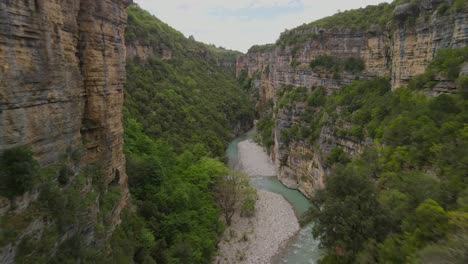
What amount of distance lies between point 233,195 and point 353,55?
82.0ft

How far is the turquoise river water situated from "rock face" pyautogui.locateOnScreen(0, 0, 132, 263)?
1314 centimetres

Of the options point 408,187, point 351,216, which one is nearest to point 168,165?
point 351,216

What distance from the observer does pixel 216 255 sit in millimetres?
22656

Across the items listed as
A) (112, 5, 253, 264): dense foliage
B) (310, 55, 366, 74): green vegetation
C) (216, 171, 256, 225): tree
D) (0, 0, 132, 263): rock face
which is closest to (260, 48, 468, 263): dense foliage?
(112, 5, 253, 264): dense foliage

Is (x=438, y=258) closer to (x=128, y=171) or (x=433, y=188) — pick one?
(x=433, y=188)

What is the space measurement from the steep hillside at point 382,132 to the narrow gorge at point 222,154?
3.6 inches

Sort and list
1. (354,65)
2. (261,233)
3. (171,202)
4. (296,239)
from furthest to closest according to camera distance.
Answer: (354,65), (261,233), (296,239), (171,202)

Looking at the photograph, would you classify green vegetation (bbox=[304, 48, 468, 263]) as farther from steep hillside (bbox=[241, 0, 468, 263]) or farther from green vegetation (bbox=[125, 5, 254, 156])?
green vegetation (bbox=[125, 5, 254, 156])

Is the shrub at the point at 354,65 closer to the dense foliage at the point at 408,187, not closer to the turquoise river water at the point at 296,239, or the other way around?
the dense foliage at the point at 408,187

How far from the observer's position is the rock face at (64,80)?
8559mm

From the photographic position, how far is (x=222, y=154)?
40.8 m

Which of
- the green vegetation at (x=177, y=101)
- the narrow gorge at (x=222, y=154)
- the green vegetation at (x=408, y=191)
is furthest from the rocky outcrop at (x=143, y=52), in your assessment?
the green vegetation at (x=408, y=191)

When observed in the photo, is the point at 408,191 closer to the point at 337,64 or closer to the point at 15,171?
the point at 15,171

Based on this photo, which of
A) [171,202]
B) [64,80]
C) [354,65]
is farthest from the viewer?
[354,65]
